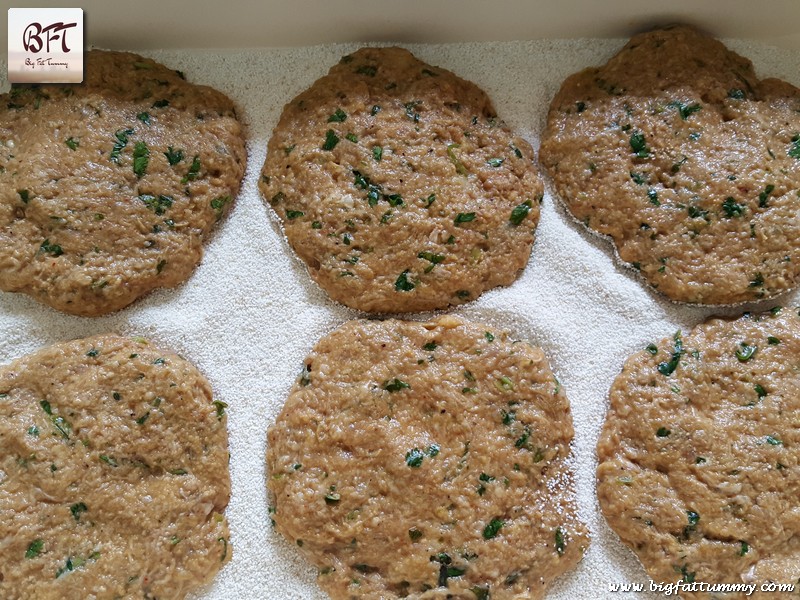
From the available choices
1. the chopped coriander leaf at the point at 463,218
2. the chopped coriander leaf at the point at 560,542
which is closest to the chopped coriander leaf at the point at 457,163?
the chopped coriander leaf at the point at 463,218

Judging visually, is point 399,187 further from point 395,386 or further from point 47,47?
point 47,47

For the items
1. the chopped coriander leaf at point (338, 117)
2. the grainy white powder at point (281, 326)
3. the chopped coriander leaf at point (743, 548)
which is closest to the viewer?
the chopped coriander leaf at point (743, 548)

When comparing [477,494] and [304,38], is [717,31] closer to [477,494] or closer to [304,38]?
[304,38]

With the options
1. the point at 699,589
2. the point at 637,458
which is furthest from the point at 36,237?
the point at 699,589

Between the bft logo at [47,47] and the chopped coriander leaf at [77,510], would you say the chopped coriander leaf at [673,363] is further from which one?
the bft logo at [47,47]

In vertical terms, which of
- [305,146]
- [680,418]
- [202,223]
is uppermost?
[305,146]
